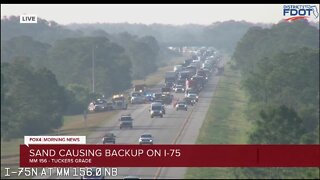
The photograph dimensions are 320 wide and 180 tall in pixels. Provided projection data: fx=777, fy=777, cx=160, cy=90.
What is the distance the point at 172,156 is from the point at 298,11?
17.1 feet

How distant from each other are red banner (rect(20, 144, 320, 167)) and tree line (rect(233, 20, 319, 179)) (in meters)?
28.8

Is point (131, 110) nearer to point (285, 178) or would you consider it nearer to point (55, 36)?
point (285, 178)

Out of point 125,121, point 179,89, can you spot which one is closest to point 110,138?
point 125,121

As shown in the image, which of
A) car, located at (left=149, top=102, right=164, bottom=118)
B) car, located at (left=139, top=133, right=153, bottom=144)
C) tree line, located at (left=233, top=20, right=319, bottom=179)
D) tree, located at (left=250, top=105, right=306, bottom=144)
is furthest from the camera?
tree line, located at (left=233, top=20, right=319, bottom=179)

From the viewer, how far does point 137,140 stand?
1944cm

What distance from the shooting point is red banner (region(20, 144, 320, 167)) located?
1538 centimetres

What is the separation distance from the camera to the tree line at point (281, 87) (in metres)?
46.8

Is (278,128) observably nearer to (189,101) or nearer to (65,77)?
(65,77)

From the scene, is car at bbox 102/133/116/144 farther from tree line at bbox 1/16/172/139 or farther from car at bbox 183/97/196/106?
car at bbox 183/97/196/106

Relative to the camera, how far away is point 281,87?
73062 millimetres

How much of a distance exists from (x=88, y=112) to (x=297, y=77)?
155ft
